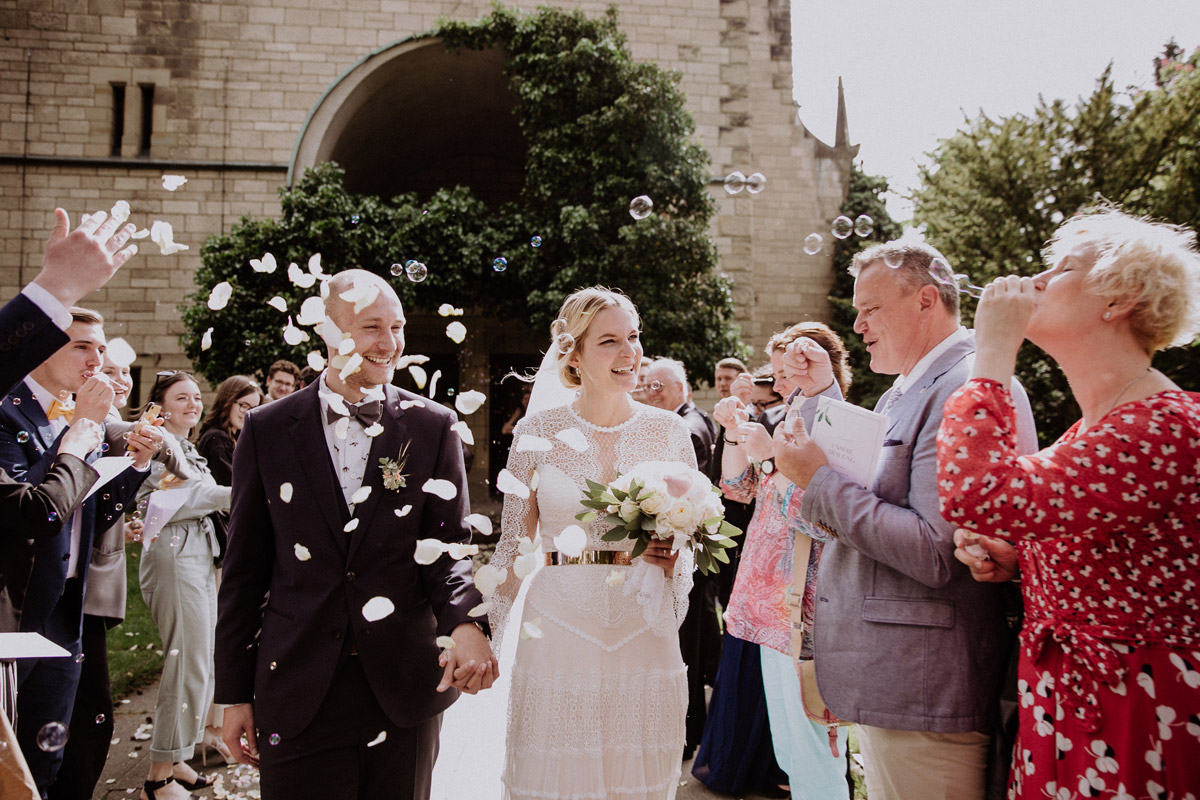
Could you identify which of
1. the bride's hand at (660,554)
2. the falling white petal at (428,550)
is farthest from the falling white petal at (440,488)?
the bride's hand at (660,554)

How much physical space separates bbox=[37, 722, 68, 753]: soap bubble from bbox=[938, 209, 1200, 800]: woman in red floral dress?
3.41 m

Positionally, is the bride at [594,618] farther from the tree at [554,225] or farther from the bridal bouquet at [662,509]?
the tree at [554,225]

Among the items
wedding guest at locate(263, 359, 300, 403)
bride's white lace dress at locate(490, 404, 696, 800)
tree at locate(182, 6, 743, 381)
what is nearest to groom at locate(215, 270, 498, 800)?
bride's white lace dress at locate(490, 404, 696, 800)

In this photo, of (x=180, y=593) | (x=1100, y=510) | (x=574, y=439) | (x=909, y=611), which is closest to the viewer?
(x=1100, y=510)

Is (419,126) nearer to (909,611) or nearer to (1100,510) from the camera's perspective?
(909,611)

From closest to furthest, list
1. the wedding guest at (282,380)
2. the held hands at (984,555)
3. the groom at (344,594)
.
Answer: the held hands at (984,555), the groom at (344,594), the wedding guest at (282,380)

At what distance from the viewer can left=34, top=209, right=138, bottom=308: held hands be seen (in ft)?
6.02

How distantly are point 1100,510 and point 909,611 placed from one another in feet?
2.04

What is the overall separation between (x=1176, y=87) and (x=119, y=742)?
1747 cm

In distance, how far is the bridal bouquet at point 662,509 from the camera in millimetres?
2631

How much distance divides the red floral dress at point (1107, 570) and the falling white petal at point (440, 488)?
1.62 m

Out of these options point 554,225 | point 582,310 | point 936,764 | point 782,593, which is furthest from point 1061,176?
point 936,764

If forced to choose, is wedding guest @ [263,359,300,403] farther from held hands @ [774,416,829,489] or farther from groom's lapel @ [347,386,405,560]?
held hands @ [774,416,829,489]

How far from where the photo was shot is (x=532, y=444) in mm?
2990
